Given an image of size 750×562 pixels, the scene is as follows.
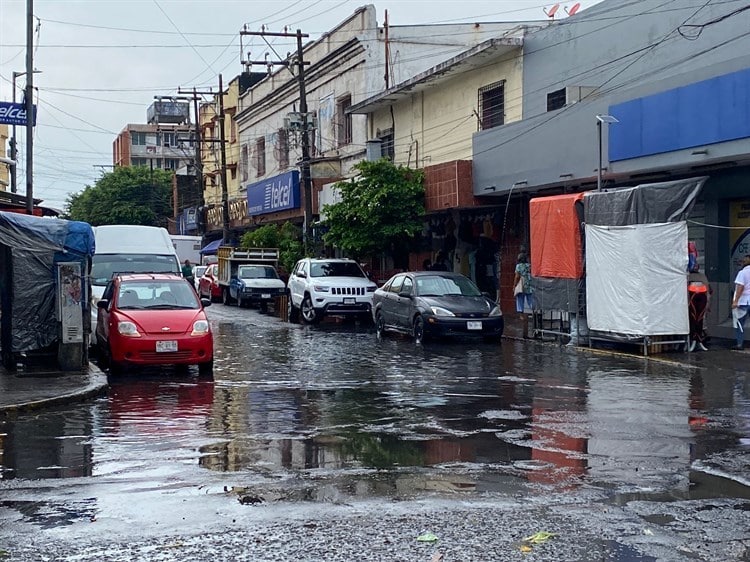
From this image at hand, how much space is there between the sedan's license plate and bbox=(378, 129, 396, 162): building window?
20.7 meters

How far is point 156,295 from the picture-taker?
16.2 meters

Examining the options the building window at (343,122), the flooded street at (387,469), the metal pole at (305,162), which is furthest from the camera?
the building window at (343,122)

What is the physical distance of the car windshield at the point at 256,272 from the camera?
3569 cm

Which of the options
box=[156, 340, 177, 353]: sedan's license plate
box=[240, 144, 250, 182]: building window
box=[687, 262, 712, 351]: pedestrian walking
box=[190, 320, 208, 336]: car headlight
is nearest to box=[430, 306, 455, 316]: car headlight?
box=[687, 262, 712, 351]: pedestrian walking

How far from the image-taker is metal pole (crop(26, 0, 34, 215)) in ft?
75.7

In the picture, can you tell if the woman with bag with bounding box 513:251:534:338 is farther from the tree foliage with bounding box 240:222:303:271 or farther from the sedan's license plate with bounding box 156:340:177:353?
the tree foliage with bounding box 240:222:303:271

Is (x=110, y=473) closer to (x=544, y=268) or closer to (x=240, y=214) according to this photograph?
(x=544, y=268)

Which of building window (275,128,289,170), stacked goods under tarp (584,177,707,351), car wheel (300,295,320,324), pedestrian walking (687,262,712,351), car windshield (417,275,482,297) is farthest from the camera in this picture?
building window (275,128,289,170)

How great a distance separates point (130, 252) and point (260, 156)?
101 ft

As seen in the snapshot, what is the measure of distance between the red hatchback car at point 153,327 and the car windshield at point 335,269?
36.2 ft

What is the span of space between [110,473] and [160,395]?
513cm

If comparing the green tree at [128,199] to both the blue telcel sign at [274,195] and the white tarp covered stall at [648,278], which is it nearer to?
the blue telcel sign at [274,195]

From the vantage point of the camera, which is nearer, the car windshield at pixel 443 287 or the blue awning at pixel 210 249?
the car windshield at pixel 443 287

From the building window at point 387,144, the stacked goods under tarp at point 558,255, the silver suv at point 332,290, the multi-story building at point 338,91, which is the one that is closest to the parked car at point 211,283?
the multi-story building at point 338,91
